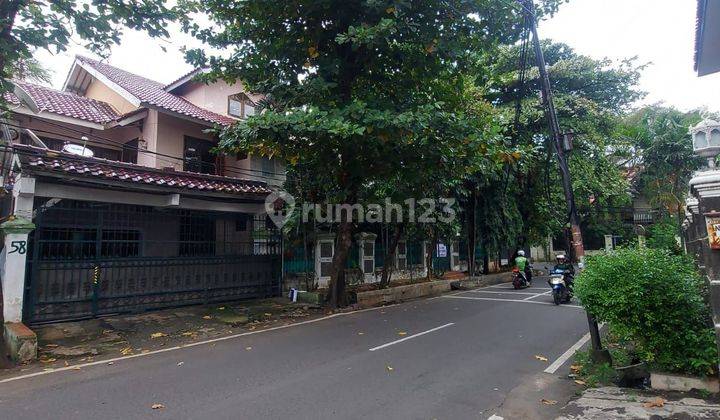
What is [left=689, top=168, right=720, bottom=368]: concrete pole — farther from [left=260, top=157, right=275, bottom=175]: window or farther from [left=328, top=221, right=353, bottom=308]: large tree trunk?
[left=260, top=157, right=275, bottom=175]: window

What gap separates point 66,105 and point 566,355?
48.5 feet

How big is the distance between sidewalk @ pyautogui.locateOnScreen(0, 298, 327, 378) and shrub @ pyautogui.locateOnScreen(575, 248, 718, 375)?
6.90 m

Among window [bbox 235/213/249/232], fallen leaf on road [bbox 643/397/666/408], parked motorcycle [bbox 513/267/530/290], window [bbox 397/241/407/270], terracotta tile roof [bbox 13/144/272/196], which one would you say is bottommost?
fallen leaf on road [bbox 643/397/666/408]

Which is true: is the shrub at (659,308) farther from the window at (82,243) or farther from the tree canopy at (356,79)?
the window at (82,243)

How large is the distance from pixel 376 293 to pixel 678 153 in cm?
1719

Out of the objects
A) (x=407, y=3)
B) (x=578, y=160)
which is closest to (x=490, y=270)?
(x=578, y=160)

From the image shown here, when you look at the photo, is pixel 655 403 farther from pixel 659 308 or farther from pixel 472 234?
pixel 472 234

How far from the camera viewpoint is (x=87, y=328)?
343 inches

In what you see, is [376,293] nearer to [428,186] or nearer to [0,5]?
[428,186]

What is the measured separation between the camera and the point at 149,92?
15.8 metres

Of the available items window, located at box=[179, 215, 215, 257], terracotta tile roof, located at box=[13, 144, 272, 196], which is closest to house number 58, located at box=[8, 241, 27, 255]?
terracotta tile roof, located at box=[13, 144, 272, 196]

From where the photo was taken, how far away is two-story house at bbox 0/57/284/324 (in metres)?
8.61

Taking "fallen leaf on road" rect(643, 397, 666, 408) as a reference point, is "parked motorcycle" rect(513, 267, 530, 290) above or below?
above

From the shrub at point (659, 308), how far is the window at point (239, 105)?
1473 cm
